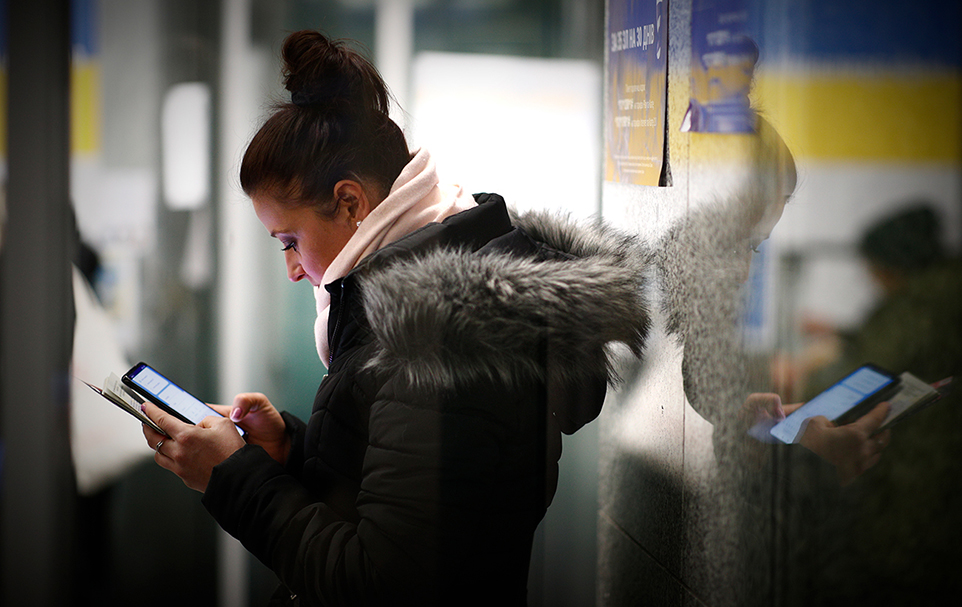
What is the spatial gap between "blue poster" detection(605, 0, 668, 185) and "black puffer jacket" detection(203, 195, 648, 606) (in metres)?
0.35

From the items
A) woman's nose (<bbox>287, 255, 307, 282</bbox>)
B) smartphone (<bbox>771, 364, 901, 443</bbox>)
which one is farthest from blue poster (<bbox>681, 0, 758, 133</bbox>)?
woman's nose (<bbox>287, 255, 307, 282</bbox>)

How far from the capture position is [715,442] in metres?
1.40

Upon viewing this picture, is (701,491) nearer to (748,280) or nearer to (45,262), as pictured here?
(748,280)

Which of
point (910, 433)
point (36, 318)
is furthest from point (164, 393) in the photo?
point (910, 433)

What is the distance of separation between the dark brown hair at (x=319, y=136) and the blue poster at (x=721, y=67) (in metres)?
0.54

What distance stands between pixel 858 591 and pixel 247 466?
894mm

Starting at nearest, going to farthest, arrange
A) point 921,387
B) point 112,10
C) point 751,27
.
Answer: point 921,387
point 751,27
point 112,10

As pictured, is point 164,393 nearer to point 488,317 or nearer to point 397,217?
point 397,217

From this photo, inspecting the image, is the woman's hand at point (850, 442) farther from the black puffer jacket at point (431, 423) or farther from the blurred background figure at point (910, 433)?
the black puffer jacket at point (431, 423)

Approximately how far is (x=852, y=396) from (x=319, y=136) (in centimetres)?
94

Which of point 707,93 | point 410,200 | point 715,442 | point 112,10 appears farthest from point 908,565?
point 112,10

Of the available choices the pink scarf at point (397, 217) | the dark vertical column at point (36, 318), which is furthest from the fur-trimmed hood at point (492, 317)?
the dark vertical column at point (36, 318)

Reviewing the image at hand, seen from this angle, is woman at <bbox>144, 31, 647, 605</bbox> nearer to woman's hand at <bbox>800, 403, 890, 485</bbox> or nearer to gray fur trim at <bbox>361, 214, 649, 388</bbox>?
gray fur trim at <bbox>361, 214, 649, 388</bbox>

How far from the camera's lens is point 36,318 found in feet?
4.38
